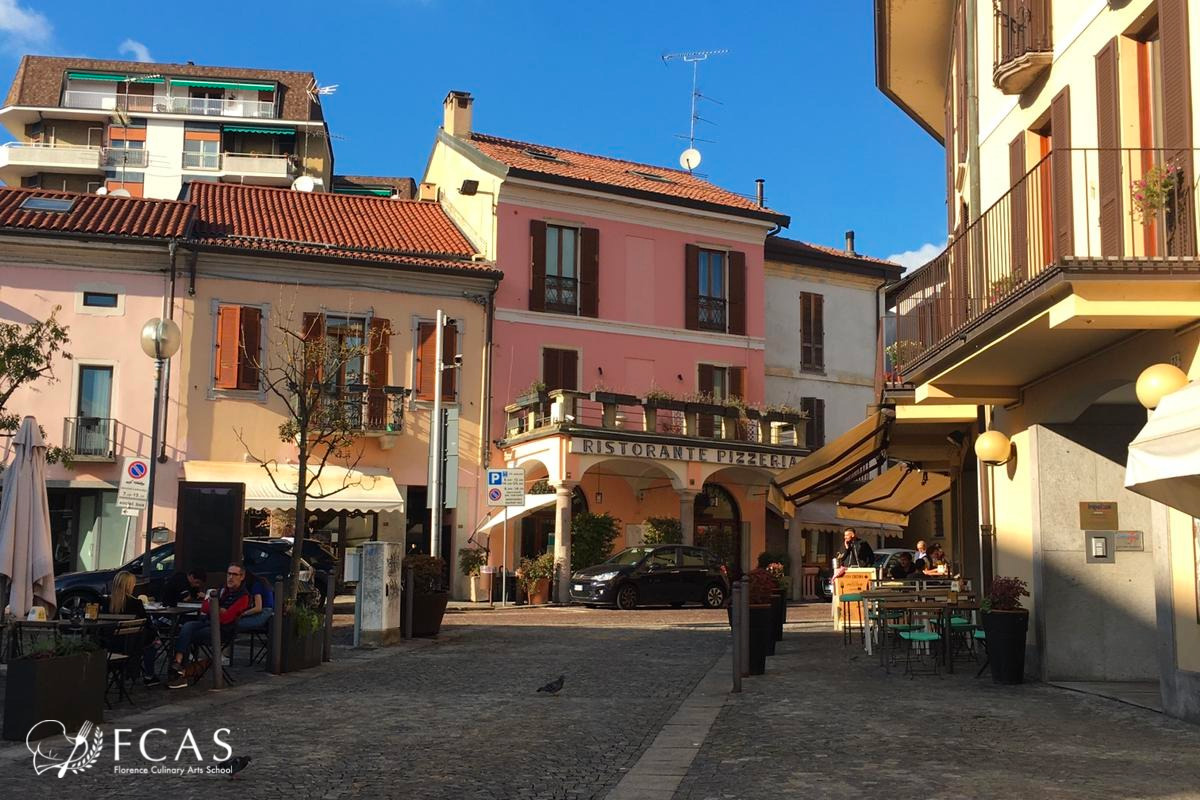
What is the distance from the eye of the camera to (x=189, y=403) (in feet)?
95.3

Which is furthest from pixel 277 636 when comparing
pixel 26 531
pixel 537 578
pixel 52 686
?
pixel 537 578

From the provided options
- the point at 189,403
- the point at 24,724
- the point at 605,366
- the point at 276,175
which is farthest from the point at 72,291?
the point at 276,175

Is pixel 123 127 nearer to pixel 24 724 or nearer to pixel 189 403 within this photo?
pixel 189 403

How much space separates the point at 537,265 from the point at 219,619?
21395mm

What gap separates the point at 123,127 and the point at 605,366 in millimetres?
40134

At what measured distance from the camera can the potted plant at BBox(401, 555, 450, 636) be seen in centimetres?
1788

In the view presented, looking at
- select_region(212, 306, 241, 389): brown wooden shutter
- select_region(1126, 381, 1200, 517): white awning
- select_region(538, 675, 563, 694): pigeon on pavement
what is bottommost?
select_region(538, 675, 563, 694): pigeon on pavement

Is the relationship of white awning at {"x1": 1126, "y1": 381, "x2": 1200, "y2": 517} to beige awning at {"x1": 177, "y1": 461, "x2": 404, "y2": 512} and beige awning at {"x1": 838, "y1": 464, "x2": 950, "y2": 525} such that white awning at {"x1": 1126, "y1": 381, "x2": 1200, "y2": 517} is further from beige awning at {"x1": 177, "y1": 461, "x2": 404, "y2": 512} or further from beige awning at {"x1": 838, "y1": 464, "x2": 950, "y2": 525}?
beige awning at {"x1": 177, "y1": 461, "x2": 404, "y2": 512}

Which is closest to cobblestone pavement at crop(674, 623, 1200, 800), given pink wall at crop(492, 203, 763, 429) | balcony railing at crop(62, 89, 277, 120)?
pink wall at crop(492, 203, 763, 429)

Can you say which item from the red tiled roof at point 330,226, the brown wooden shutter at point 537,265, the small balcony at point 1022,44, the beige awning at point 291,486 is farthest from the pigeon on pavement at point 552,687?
the brown wooden shutter at point 537,265

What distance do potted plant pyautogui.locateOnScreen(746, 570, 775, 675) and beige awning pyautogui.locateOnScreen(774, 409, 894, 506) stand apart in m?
2.83

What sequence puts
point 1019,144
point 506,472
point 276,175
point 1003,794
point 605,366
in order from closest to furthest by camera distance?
1. point 1003,794
2. point 1019,144
3. point 506,472
4. point 605,366
5. point 276,175

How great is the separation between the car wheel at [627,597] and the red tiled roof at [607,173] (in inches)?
449

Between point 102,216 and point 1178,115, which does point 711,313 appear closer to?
point 102,216
